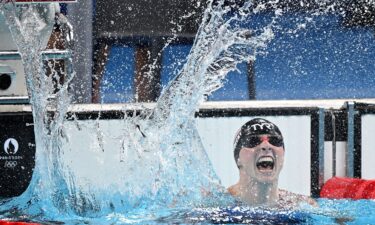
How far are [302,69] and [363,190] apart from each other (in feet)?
5.31

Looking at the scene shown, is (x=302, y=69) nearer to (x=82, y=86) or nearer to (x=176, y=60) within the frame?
(x=176, y=60)

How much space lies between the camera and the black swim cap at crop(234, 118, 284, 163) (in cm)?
372

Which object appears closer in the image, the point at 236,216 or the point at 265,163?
the point at 236,216

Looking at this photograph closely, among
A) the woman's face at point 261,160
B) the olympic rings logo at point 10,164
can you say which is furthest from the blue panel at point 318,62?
the olympic rings logo at point 10,164

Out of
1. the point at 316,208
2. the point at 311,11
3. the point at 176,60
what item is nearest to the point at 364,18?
the point at 311,11

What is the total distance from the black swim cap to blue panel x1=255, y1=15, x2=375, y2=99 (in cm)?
126

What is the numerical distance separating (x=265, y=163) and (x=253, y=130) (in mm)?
162

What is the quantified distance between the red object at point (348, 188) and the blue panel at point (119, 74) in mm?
1547

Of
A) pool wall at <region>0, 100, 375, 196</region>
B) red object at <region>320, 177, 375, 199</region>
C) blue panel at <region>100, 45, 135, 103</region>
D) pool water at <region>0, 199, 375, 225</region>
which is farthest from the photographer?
blue panel at <region>100, 45, 135, 103</region>

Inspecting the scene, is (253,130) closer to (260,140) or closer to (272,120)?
(260,140)

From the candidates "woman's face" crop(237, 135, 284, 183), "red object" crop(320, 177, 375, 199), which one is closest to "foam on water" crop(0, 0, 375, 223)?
"woman's face" crop(237, 135, 284, 183)

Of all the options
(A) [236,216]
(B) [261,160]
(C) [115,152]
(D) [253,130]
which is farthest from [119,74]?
(A) [236,216]

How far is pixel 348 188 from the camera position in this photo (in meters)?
3.90

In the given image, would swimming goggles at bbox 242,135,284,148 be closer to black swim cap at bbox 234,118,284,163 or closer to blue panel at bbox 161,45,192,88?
black swim cap at bbox 234,118,284,163
